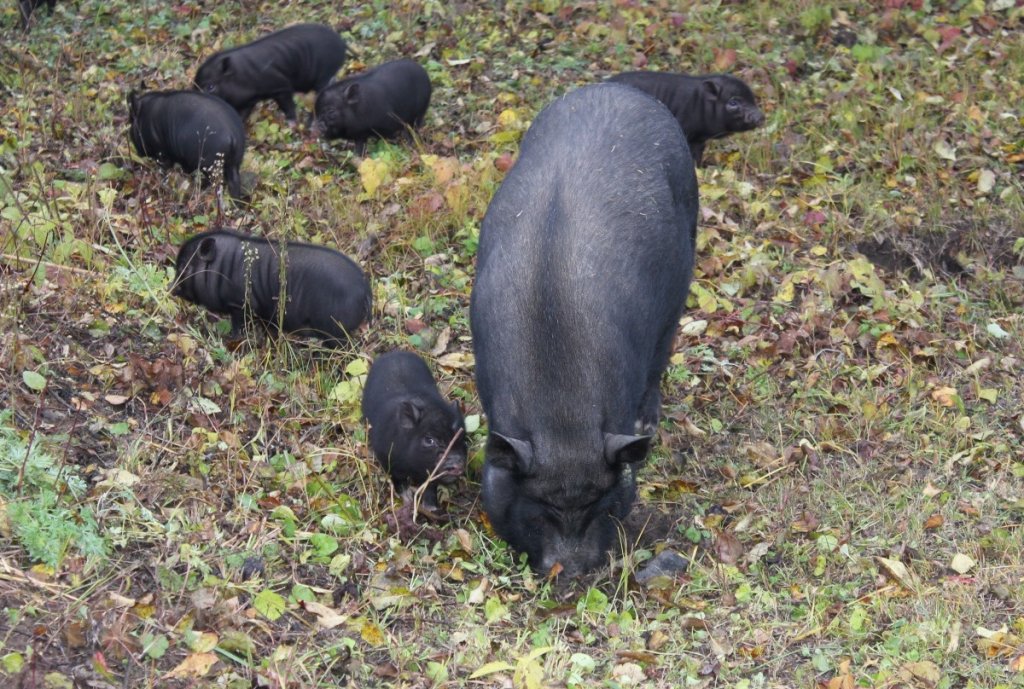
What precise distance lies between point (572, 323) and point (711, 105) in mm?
4609

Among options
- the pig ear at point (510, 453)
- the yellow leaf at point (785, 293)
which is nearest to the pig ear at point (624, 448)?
the pig ear at point (510, 453)

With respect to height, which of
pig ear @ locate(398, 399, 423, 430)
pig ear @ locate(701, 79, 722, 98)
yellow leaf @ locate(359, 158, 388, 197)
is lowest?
yellow leaf @ locate(359, 158, 388, 197)

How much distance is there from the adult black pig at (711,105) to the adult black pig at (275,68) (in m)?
2.61

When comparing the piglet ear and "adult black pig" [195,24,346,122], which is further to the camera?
"adult black pig" [195,24,346,122]

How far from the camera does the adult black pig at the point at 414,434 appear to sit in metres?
6.16

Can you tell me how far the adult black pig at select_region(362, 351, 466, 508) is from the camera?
6164 millimetres

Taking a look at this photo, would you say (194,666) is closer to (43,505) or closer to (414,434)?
(43,505)

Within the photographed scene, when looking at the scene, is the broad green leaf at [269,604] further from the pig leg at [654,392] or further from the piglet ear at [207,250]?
the piglet ear at [207,250]

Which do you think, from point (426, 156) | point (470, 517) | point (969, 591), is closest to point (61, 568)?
point (470, 517)

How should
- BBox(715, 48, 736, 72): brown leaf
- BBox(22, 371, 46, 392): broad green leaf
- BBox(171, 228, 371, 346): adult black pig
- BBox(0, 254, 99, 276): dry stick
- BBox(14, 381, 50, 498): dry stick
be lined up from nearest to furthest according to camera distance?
BBox(14, 381, 50, 498): dry stick < BBox(22, 371, 46, 392): broad green leaf < BBox(0, 254, 99, 276): dry stick < BBox(171, 228, 371, 346): adult black pig < BBox(715, 48, 736, 72): brown leaf

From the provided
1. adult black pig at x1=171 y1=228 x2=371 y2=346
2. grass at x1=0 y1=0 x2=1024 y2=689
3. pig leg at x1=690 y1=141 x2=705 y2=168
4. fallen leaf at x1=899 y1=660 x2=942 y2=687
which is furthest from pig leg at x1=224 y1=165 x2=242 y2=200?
fallen leaf at x1=899 y1=660 x2=942 y2=687

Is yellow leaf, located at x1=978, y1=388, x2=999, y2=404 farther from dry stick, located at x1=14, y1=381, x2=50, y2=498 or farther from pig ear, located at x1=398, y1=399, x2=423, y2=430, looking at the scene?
dry stick, located at x1=14, y1=381, x2=50, y2=498

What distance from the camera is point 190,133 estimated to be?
894 cm

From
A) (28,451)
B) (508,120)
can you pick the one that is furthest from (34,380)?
(508,120)
